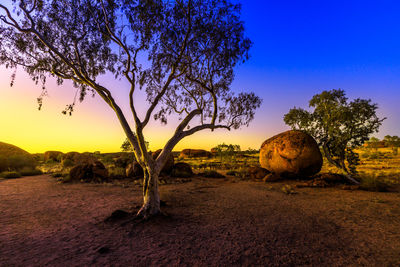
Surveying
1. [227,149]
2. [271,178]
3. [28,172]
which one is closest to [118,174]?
[28,172]

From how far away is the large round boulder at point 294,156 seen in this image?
1367 centimetres

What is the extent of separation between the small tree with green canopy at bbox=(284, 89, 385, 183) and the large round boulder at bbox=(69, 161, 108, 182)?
1500 centimetres

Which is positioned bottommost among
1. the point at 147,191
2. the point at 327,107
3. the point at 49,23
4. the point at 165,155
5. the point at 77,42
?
the point at 147,191

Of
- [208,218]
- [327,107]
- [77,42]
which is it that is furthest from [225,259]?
[327,107]

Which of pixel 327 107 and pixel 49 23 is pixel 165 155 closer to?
pixel 49 23

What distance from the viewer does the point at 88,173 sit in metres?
15.6

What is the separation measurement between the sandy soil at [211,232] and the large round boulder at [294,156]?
409cm

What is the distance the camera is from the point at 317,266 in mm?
3871

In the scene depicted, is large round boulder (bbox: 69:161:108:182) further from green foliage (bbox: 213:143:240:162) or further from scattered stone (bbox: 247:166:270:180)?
green foliage (bbox: 213:143:240:162)

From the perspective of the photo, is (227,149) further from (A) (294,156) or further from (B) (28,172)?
(B) (28,172)

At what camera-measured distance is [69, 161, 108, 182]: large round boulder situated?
15109 millimetres

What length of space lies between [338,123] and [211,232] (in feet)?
36.4

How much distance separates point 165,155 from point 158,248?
3.03 m

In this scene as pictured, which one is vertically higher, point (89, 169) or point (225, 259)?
point (89, 169)
